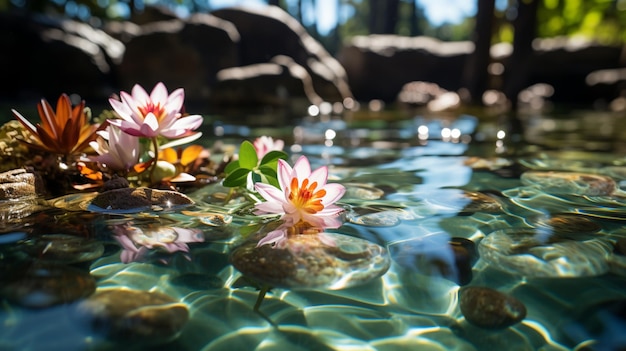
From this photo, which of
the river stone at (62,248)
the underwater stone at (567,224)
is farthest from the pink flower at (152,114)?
the underwater stone at (567,224)

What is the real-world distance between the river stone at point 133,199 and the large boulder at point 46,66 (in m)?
13.1

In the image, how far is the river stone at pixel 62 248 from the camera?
1.52m

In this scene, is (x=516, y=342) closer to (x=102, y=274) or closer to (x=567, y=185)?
(x=102, y=274)

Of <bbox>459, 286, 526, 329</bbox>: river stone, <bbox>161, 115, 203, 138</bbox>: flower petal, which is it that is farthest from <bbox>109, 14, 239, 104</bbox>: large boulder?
<bbox>459, 286, 526, 329</bbox>: river stone

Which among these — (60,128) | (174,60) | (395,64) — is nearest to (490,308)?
(60,128)

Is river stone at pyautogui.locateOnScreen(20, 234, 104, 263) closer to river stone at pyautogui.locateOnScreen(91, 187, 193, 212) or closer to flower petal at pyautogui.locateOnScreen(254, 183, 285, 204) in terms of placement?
river stone at pyautogui.locateOnScreen(91, 187, 193, 212)

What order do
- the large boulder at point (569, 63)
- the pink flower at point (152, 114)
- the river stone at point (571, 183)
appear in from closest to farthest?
1. the pink flower at point (152, 114)
2. the river stone at point (571, 183)
3. the large boulder at point (569, 63)

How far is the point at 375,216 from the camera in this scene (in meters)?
2.10

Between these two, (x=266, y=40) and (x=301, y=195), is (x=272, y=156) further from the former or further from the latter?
(x=266, y=40)

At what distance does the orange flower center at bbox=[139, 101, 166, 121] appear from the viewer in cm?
211

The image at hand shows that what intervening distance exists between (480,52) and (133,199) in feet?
47.5

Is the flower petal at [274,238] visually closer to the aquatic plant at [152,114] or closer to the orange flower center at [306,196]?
the orange flower center at [306,196]

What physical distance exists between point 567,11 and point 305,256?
27.5 m

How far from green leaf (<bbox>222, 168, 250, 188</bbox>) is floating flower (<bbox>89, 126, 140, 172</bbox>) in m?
0.48
